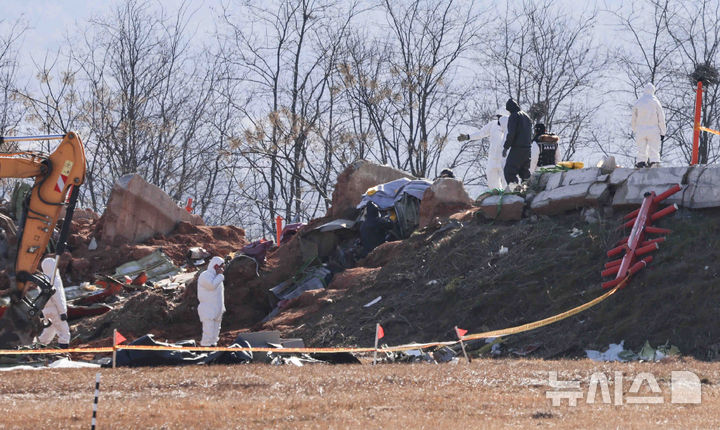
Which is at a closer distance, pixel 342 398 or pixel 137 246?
pixel 342 398

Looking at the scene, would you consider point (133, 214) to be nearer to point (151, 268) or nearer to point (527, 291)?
point (151, 268)

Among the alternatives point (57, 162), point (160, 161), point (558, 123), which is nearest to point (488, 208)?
point (57, 162)

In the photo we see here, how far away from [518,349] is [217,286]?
542cm

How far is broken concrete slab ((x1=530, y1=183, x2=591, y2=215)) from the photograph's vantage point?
2033cm

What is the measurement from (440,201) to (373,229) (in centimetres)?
164

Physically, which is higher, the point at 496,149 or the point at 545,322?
the point at 496,149

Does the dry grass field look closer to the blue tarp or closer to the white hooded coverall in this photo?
the white hooded coverall

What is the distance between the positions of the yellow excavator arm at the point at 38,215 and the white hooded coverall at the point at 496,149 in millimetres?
8634

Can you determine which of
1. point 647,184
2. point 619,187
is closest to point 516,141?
point 619,187

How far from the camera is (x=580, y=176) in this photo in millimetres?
20766

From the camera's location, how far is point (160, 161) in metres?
45.0

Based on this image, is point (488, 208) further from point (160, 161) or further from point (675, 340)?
point (160, 161)

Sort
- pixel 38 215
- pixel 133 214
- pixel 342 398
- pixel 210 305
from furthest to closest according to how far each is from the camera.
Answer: pixel 133 214, pixel 210 305, pixel 38 215, pixel 342 398

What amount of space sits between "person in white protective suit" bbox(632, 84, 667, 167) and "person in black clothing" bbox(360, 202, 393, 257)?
6192 millimetres
